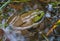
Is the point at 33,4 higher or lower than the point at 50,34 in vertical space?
higher

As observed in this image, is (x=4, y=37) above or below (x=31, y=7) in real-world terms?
below

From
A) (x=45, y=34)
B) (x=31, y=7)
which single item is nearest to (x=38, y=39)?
(x=45, y=34)

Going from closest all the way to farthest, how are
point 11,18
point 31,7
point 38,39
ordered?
point 38,39 < point 11,18 < point 31,7

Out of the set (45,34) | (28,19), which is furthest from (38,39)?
(28,19)

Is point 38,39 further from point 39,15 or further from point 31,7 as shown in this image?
point 31,7

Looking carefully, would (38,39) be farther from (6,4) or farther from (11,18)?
(6,4)

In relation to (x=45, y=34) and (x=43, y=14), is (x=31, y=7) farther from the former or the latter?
(x=45, y=34)

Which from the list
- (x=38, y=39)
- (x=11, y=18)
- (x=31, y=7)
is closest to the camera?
(x=38, y=39)

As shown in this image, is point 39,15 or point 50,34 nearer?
point 50,34

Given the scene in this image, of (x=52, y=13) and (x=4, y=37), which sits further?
(x=52, y=13)
